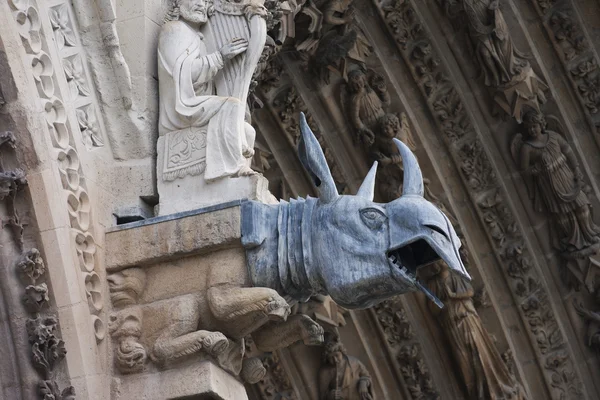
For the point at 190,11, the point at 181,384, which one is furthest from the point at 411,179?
the point at 190,11

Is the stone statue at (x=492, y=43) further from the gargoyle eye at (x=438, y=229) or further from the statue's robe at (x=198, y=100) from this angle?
the gargoyle eye at (x=438, y=229)

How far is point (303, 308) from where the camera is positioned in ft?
→ 31.5

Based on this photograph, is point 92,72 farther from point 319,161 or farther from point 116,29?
point 319,161

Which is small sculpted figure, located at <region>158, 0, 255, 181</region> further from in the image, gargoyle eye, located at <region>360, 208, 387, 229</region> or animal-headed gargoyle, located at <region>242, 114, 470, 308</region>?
gargoyle eye, located at <region>360, 208, 387, 229</region>

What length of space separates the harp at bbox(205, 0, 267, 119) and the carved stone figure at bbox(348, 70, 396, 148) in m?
3.31

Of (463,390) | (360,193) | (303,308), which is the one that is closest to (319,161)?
(360,193)

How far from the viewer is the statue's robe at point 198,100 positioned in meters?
6.61

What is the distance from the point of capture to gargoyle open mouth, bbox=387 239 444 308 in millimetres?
6215

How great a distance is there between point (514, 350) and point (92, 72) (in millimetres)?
5082

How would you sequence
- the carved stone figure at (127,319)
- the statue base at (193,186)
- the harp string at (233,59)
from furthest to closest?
1. the harp string at (233,59)
2. the statue base at (193,186)
3. the carved stone figure at (127,319)

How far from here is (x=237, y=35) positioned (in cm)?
701

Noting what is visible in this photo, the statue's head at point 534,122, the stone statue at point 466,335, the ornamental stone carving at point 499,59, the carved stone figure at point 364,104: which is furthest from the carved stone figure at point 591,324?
the carved stone figure at point 364,104

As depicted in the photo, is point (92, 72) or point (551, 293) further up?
point (92, 72)

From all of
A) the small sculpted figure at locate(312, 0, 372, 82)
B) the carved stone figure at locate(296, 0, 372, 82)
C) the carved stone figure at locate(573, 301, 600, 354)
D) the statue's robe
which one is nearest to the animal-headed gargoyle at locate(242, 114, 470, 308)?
the statue's robe
